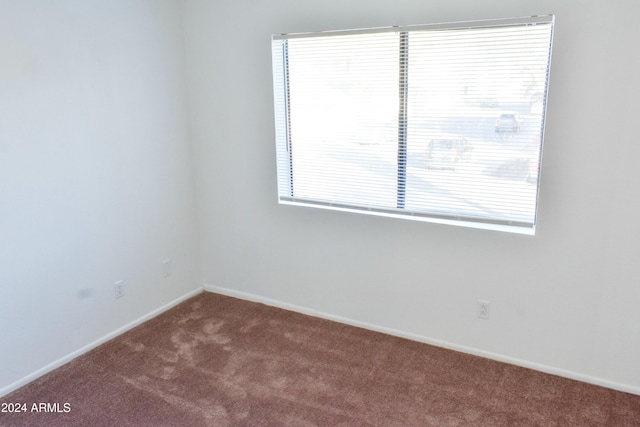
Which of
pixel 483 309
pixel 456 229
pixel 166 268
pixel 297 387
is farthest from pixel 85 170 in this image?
pixel 483 309

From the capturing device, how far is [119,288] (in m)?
3.37

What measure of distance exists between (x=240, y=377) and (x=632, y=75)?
8.70ft

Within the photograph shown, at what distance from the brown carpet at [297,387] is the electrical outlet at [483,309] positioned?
27cm

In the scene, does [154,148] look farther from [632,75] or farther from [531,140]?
[632,75]

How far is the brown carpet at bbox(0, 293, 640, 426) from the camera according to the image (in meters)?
2.48

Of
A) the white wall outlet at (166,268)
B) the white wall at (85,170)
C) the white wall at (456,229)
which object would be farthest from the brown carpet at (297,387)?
the white wall outlet at (166,268)

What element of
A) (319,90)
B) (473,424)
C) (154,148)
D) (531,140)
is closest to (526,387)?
(473,424)

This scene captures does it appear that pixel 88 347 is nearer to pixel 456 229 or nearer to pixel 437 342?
pixel 437 342

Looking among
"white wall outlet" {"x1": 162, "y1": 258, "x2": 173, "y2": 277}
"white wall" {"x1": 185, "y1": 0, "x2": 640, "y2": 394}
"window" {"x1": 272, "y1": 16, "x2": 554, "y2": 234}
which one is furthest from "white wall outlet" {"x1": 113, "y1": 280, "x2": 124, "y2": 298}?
"window" {"x1": 272, "y1": 16, "x2": 554, "y2": 234}

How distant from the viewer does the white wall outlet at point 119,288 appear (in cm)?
334

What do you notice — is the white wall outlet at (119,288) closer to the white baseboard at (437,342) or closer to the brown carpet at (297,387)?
the brown carpet at (297,387)

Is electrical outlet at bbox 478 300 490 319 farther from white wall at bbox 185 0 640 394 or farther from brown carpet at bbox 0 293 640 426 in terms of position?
brown carpet at bbox 0 293 640 426

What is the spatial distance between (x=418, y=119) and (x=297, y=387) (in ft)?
5.76

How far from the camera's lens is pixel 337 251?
3.40m
